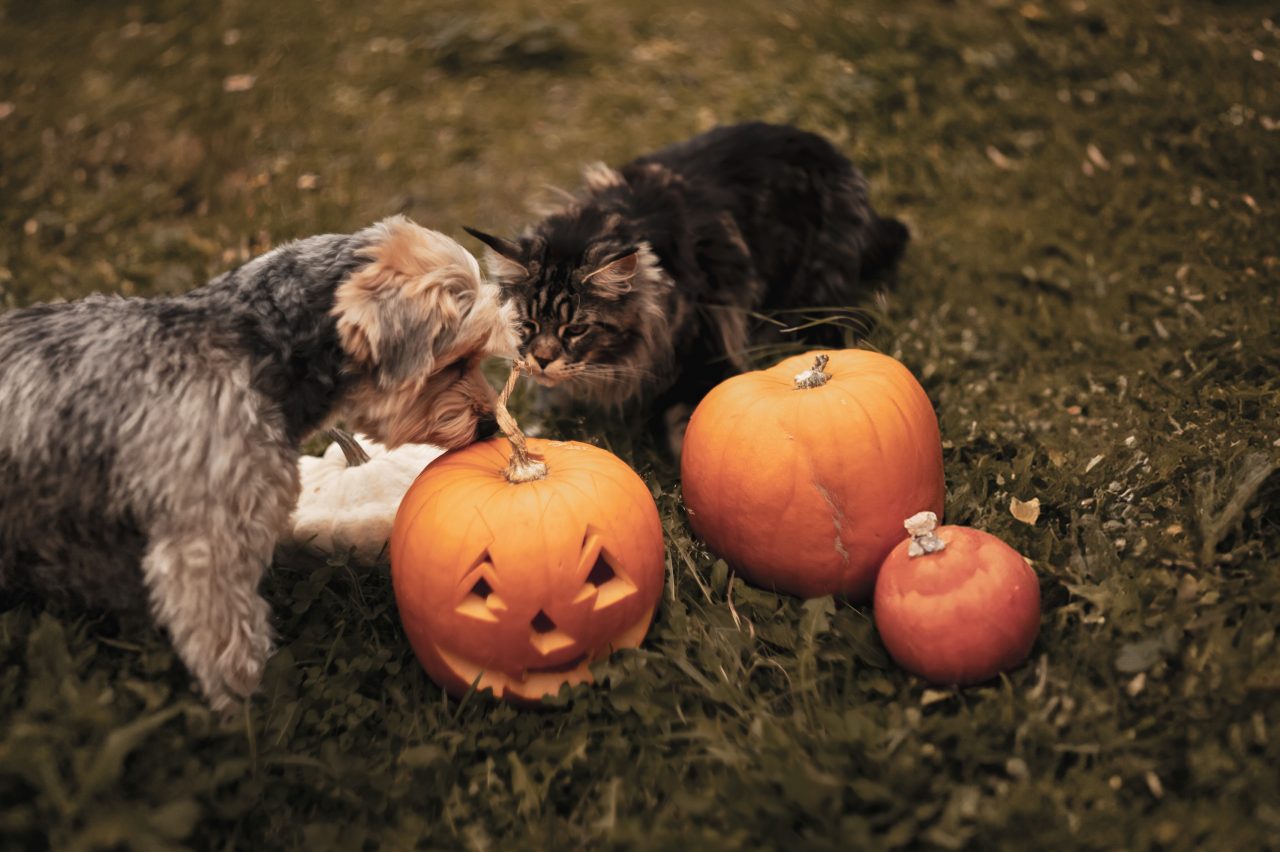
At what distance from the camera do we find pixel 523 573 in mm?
2986

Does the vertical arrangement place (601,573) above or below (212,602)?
below

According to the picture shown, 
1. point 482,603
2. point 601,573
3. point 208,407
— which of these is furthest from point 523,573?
point 208,407

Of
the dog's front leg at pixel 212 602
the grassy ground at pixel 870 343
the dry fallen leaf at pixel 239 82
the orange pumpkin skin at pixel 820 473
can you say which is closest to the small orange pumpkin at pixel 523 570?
the grassy ground at pixel 870 343

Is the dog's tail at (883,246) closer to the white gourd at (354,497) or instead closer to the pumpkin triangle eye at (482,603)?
the white gourd at (354,497)

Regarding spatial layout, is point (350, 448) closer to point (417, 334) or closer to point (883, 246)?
point (417, 334)

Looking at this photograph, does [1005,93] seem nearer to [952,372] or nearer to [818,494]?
[952,372]

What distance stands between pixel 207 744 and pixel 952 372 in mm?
3849

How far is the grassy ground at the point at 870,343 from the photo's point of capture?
103 inches

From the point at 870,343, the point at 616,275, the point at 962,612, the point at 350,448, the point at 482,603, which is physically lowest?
the point at 870,343

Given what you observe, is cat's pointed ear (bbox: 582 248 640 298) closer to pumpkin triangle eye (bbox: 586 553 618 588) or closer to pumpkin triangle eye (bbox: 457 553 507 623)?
pumpkin triangle eye (bbox: 586 553 618 588)

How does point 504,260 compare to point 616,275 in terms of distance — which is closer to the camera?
point 616,275

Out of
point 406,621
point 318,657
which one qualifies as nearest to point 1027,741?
point 406,621

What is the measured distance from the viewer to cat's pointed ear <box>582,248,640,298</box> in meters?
4.05

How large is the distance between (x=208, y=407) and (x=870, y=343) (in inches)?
124
